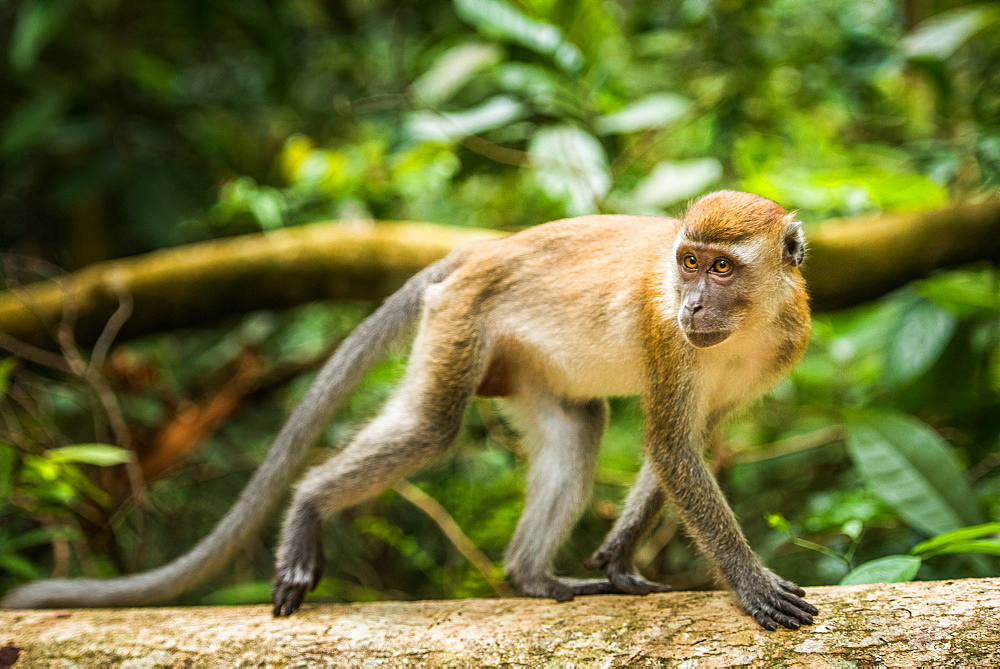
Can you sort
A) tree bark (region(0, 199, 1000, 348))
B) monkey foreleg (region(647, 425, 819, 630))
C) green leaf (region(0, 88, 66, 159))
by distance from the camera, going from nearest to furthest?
monkey foreleg (region(647, 425, 819, 630)) → tree bark (region(0, 199, 1000, 348)) → green leaf (region(0, 88, 66, 159))

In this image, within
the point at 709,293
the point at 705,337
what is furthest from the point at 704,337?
the point at 709,293

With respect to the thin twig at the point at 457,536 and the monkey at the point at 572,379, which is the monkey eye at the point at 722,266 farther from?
the thin twig at the point at 457,536

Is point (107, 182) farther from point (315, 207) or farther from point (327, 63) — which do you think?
point (327, 63)

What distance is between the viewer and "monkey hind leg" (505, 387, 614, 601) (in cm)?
420

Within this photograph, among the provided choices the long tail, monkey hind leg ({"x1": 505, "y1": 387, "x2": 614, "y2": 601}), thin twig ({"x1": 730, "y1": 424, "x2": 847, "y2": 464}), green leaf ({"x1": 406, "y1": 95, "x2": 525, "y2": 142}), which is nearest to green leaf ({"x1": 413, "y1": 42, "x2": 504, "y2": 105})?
green leaf ({"x1": 406, "y1": 95, "x2": 525, "y2": 142})

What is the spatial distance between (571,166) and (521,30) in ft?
3.74

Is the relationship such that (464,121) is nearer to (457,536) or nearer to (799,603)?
(457,536)

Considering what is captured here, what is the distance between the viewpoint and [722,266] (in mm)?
Result: 3344

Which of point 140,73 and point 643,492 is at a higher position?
point 140,73

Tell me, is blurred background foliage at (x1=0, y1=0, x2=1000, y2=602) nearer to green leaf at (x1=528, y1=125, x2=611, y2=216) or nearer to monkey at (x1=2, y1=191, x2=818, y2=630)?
green leaf at (x1=528, y1=125, x2=611, y2=216)

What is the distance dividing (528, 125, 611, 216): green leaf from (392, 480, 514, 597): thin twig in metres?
2.44

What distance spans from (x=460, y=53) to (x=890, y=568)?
494cm

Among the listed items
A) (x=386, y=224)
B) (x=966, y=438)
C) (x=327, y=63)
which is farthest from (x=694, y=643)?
(x=327, y=63)

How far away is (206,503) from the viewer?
7574mm
